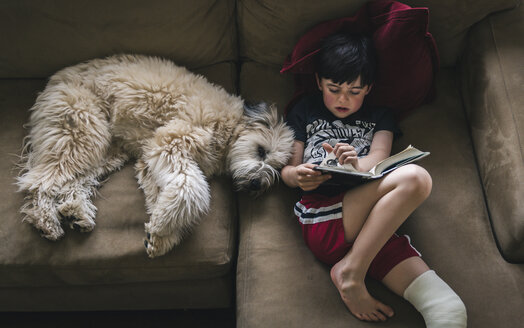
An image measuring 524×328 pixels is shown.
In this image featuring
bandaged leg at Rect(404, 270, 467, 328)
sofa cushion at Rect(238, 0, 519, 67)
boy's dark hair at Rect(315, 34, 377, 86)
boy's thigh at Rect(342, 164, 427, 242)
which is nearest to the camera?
bandaged leg at Rect(404, 270, 467, 328)

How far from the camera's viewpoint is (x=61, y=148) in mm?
1236

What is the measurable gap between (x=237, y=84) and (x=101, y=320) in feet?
3.57

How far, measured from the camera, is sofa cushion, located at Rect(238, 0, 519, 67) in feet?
4.32

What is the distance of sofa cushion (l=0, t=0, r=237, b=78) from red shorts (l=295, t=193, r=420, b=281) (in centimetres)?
75

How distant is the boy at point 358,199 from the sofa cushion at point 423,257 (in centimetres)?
5

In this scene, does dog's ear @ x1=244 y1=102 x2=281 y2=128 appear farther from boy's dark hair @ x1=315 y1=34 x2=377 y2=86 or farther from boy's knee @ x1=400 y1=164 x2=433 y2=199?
boy's knee @ x1=400 y1=164 x2=433 y2=199

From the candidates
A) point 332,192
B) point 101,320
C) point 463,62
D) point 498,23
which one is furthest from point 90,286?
point 498,23

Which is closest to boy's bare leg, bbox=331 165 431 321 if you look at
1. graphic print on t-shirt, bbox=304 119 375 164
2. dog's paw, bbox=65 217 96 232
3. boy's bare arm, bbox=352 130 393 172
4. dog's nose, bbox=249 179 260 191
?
boy's bare arm, bbox=352 130 393 172

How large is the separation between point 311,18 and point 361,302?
3.15 ft

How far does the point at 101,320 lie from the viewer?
1.48 m

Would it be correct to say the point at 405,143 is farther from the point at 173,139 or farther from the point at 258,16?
the point at 173,139

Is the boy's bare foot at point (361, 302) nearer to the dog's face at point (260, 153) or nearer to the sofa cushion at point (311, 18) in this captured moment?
the dog's face at point (260, 153)

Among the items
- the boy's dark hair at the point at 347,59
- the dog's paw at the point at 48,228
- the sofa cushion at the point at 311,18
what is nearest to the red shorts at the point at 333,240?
the boy's dark hair at the point at 347,59

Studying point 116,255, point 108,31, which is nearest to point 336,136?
point 116,255
